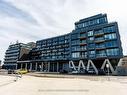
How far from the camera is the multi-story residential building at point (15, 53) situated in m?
120

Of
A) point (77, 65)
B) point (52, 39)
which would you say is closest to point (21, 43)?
point (52, 39)

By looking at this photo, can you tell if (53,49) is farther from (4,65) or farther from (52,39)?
(4,65)

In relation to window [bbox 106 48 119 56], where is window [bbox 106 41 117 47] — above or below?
above

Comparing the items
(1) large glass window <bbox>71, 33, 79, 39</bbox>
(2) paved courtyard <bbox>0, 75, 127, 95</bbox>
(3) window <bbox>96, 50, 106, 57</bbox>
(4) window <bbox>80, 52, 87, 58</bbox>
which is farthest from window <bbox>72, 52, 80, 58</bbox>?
(2) paved courtyard <bbox>0, 75, 127, 95</bbox>

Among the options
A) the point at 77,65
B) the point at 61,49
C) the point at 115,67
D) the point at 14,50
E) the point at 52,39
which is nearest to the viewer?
the point at 115,67

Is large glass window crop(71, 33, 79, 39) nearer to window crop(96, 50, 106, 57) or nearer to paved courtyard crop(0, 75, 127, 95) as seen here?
window crop(96, 50, 106, 57)

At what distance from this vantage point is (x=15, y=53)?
123125mm

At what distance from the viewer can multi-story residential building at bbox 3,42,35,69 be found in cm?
11957

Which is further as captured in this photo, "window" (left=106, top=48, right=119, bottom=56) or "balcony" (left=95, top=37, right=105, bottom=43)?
"balcony" (left=95, top=37, right=105, bottom=43)

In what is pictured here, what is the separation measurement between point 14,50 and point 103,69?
305 feet

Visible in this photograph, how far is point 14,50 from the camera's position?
126m

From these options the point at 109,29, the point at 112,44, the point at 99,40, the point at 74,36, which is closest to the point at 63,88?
the point at 112,44

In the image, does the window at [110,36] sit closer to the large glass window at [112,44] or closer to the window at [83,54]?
the large glass window at [112,44]

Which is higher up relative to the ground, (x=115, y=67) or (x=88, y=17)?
(x=88, y=17)
